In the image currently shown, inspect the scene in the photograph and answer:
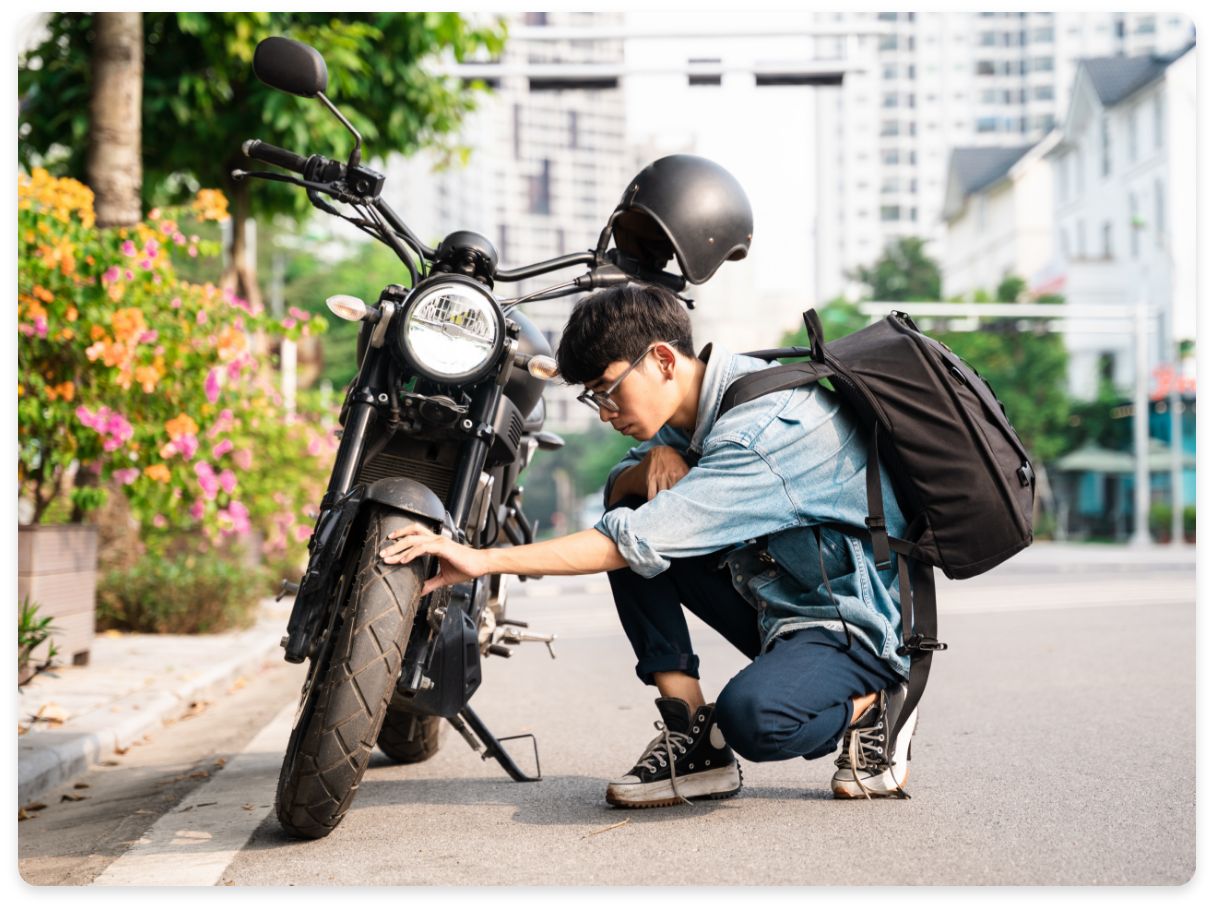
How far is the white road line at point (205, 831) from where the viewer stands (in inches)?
135

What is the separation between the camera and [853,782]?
399 centimetres

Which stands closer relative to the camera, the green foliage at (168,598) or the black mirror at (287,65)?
the black mirror at (287,65)

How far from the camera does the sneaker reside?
3918 mm

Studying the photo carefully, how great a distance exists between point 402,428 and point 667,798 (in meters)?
1.10

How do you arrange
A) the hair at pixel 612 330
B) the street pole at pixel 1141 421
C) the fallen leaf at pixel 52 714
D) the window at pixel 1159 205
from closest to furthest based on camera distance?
1. the hair at pixel 612 330
2. the fallen leaf at pixel 52 714
3. the street pole at pixel 1141 421
4. the window at pixel 1159 205

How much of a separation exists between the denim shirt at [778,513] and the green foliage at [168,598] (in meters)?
6.59

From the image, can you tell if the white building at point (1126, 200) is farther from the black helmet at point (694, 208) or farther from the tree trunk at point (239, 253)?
the black helmet at point (694, 208)

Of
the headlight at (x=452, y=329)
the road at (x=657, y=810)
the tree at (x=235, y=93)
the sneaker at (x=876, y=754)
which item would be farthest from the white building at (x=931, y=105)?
the headlight at (x=452, y=329)

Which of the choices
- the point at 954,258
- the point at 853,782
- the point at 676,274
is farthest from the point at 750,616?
the point at 954,258

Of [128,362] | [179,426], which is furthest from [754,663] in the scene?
[179,426]

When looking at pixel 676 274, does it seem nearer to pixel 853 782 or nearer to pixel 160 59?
pixel 853 782

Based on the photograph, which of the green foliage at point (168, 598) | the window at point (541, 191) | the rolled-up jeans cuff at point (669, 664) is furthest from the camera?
the window at point (541, 191)

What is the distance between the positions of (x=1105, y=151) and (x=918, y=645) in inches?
1817

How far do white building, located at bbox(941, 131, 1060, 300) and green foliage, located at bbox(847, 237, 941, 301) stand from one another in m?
1.14
